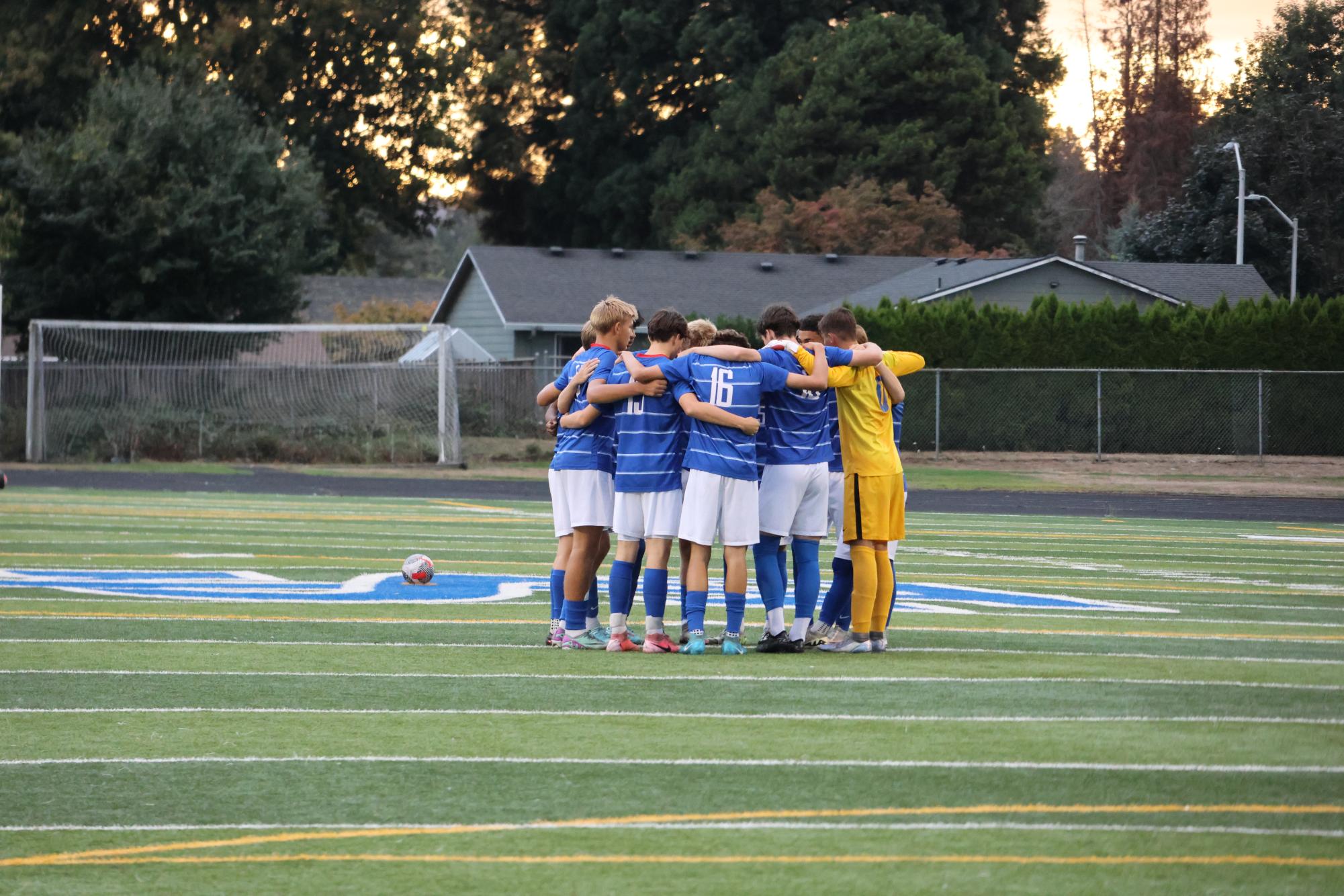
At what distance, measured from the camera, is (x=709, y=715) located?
698 centimetres

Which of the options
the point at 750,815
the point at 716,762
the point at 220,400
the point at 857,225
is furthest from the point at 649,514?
the point at 857,225

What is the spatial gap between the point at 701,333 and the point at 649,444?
2.27 ft

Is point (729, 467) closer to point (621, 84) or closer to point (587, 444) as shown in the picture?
point (587, 444)

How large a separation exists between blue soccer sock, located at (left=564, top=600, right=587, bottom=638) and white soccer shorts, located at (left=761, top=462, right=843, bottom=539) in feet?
3.72

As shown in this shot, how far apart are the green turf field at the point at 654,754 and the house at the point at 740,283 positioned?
28461 millimetres

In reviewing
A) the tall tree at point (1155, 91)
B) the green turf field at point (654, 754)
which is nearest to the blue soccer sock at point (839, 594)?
the green turf field at point (654, 754)

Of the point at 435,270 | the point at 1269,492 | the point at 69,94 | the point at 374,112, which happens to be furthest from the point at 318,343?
the point at 435,270

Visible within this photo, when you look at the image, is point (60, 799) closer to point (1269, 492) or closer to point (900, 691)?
point (900, 691)

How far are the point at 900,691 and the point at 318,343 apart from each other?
28679 mm

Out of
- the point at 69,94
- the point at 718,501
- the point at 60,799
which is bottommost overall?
the point at 60,799

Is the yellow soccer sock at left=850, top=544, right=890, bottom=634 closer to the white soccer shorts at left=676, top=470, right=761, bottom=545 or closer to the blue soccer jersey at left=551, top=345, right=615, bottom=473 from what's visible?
the white soccer shorts at left=676, top=470, right=761, bottom=545

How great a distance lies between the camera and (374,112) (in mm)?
48781

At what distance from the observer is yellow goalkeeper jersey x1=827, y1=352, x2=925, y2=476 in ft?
28.7

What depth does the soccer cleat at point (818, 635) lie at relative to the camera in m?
9.30
